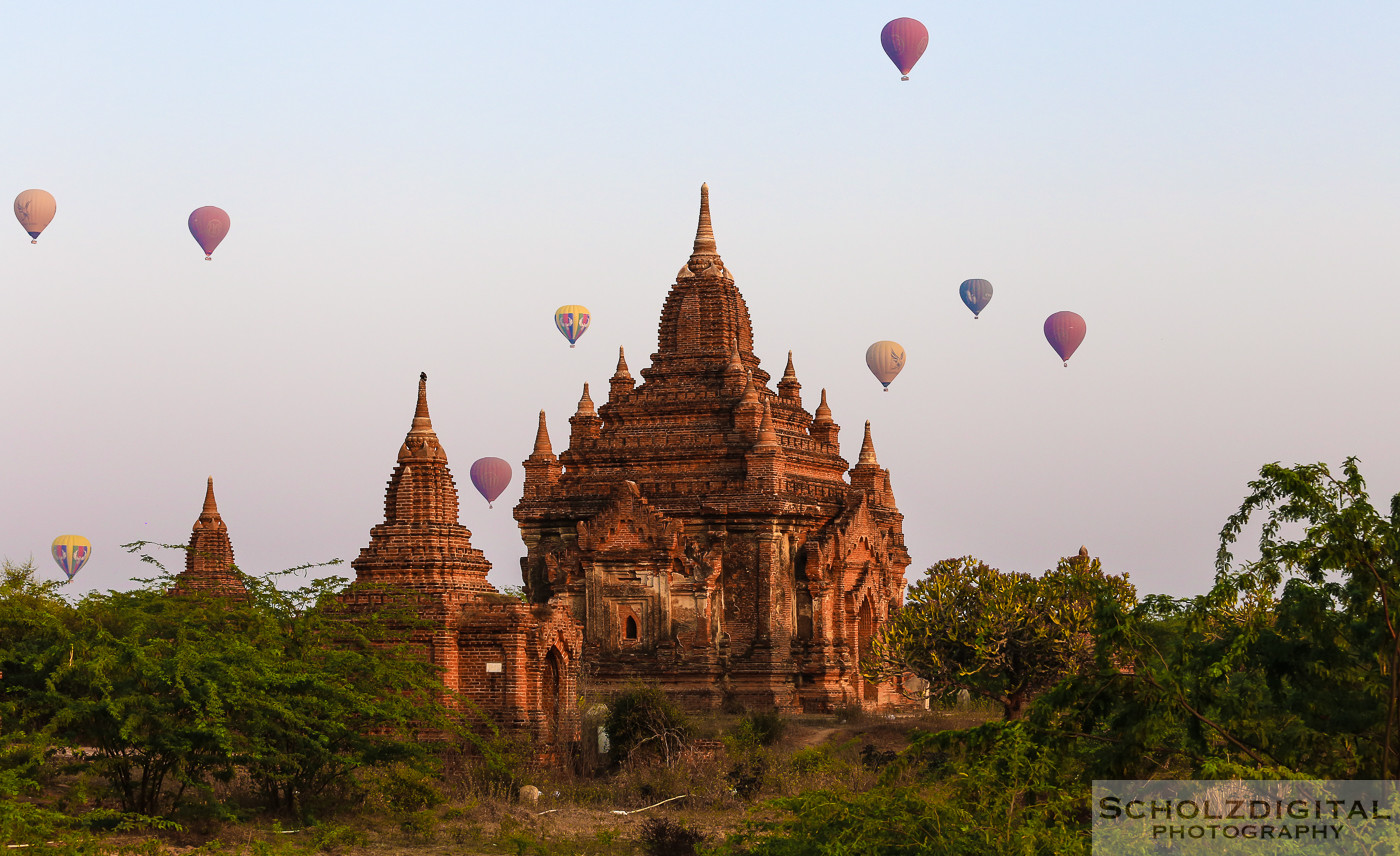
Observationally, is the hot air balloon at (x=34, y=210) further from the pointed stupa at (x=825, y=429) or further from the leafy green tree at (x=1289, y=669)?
the leafy green tree at (x=1289, y=669)

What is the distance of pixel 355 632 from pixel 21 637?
6111 millimetres

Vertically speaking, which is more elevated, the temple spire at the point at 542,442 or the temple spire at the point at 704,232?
the temple spire at the point at 704,232

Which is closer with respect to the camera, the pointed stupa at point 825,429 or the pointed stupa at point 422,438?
the pointed stupa at point 422,438

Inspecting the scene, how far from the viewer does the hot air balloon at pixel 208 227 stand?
190 feet

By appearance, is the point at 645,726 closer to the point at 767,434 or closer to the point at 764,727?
the point at 764,727

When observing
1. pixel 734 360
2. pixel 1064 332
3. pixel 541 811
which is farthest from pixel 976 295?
pixel 541 811

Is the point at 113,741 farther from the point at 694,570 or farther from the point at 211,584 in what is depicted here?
the point at 694,570

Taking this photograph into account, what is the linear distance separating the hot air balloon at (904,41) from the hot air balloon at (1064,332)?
33.2 ft

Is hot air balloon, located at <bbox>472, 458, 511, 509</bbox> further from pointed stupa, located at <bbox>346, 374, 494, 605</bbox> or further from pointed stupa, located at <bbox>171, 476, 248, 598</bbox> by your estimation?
pointed stupa, located at <bbox>346, 374, 494, 605</bbox>

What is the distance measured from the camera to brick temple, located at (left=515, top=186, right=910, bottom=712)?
4994 centimetres

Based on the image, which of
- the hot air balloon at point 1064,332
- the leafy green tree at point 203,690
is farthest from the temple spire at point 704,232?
the leafy green tree at point 203,690

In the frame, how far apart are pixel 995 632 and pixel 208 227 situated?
30242 millimetres

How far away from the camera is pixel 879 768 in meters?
34.4

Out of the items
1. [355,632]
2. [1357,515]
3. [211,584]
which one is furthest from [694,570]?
[1357,515]
